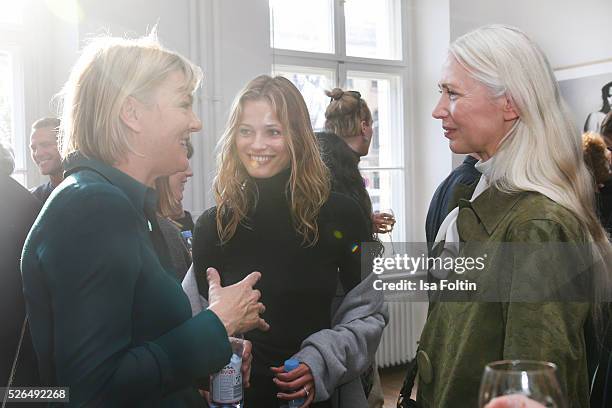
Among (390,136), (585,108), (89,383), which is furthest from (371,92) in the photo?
(89,383)

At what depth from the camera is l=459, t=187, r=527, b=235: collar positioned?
3.21 ft

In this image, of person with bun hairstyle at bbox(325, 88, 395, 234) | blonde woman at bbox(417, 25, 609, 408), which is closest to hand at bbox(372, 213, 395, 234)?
person with bun hairstyle at bbox(325, 88, 395, 234)

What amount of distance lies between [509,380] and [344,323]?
3.10 feet

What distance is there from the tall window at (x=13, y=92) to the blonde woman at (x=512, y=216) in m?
Result: 1.98

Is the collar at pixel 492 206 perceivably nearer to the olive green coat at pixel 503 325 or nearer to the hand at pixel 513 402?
the olive green coat at pixel 503 325

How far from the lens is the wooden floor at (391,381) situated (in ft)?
11.0

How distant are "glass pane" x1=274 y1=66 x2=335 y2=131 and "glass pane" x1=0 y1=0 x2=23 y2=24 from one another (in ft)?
4.38

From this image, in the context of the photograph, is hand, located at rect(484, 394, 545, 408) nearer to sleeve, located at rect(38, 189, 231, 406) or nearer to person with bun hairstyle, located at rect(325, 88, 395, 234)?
sleeve, located at rect(38, 189, 231, 406)

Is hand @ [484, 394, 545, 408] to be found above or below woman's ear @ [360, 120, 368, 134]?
below

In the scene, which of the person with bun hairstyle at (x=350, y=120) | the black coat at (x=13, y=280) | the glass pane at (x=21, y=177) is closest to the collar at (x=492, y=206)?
the black coat at (x=13, y=280)

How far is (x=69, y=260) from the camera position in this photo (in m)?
0.79

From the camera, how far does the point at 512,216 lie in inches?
37.5

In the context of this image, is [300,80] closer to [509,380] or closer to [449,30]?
[449,30]

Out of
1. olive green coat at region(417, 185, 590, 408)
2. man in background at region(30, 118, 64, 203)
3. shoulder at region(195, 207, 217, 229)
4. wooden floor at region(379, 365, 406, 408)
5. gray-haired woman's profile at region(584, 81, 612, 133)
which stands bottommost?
wooden floor at region(379, 365, 406, 408)
